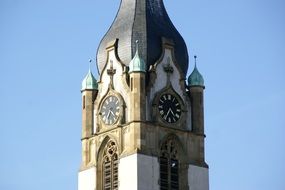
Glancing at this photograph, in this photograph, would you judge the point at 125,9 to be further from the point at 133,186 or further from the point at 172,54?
the point at 133,186

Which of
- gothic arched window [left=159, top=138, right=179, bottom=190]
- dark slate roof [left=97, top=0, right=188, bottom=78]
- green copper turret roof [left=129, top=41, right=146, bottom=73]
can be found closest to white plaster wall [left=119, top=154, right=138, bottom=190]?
gothic arched window [left=159, top=138, right=179, bottom=190]

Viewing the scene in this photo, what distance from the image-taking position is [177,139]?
92938 mm

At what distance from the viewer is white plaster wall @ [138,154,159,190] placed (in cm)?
8969

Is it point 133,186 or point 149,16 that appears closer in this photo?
point 133,186

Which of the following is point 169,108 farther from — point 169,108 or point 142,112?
point 142,112

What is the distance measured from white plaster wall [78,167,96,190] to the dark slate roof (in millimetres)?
7506

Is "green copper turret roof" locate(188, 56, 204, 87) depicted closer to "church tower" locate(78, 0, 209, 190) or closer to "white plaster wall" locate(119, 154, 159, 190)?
"church tower" locate(78, 0, 209, 190)

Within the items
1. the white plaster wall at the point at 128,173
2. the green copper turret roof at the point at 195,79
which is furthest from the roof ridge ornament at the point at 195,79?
the white plaster wall at the point at 128,173

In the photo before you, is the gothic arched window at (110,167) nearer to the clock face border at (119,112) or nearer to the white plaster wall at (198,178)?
the clock face border at (119,112)

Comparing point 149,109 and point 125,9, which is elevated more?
point 125,9

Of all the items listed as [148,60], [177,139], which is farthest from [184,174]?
[148,60]

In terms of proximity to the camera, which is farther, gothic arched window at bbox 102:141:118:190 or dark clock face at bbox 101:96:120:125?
dark clock face at bbox 101:96:120:125

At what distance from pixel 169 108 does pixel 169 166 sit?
4212 mm

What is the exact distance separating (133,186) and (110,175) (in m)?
3.36
